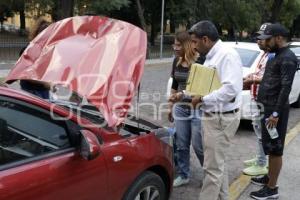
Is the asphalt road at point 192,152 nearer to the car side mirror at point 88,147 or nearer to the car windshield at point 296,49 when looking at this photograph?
the car windshield at point 296,49

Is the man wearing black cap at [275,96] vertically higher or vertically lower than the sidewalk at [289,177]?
higher

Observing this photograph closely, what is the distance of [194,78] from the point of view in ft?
13.5

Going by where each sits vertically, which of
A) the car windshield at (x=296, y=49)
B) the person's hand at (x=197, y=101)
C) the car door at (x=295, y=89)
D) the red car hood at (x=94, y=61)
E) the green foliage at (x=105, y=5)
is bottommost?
the car door at (x=295, y=89)

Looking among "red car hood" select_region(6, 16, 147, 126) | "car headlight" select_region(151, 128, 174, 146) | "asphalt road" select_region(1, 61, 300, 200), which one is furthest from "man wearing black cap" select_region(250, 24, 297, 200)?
"red car hood" select_region(6, 16, 147, 126)

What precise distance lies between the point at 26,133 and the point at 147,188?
1251mm

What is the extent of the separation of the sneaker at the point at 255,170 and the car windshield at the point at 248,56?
11.3 feet

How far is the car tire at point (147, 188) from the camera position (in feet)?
12.0

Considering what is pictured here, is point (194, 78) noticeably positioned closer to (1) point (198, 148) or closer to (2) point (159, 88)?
(1) point (198, 148)

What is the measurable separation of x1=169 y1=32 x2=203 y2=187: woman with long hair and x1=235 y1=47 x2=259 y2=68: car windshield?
4039 millimetres

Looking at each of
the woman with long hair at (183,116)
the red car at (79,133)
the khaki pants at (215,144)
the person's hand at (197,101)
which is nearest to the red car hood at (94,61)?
the red car at (79,133)

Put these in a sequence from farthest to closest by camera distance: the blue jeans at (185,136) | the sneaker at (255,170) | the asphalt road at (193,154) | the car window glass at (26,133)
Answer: the sneaker at (255,170) < the asphalt road at (193,154) < the blue jeans at (185,136) < the car window glass at (26,133)

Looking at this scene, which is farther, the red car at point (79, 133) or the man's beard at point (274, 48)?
the man's beard at point (274, 48)

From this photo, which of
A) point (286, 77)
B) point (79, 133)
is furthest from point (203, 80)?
point (79, 133)

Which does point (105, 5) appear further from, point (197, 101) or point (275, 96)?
point (197, 101)
